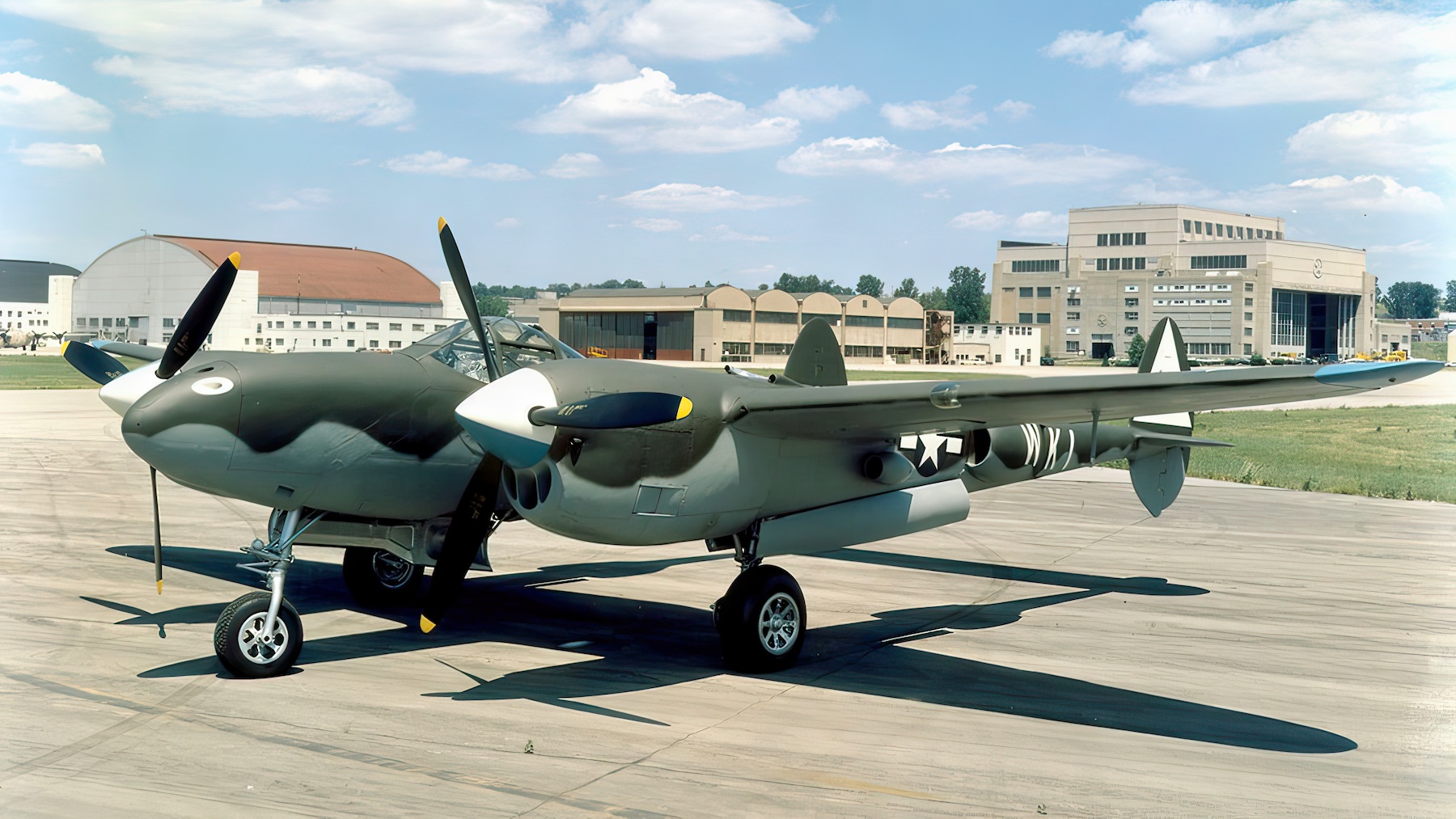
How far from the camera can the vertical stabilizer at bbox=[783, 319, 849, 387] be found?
42.9 feet

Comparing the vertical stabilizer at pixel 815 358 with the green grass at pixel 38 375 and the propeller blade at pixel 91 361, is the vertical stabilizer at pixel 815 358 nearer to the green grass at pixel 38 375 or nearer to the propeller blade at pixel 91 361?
the propeller blade at pixel 91 361

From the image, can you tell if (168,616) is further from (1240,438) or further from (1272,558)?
(1240,438)

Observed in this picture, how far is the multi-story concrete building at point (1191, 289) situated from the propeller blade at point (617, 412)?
130285mm

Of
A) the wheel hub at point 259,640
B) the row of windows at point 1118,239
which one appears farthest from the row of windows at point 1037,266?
the wheel hub at point 259,640

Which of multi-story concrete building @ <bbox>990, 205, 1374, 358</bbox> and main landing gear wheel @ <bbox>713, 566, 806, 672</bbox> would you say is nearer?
A: main landing gear wheel @ <bbox>713, 566, 806, 672</bbox>

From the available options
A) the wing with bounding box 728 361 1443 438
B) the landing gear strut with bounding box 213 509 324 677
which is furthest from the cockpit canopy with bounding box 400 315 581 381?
the wing with bounding box 728 361 1443 438

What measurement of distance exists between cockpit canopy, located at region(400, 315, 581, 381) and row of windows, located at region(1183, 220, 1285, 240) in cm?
14777

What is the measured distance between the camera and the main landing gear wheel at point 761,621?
1029 cm

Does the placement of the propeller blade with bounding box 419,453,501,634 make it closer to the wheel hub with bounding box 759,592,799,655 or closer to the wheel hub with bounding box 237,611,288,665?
the wheel hub with bounding box 237,611,288,665

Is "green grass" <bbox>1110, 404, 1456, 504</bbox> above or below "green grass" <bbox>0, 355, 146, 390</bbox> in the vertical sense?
below

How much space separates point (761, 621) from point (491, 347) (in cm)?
404

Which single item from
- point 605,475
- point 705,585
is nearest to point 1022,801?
point 605,475

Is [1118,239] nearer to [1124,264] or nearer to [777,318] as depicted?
[1124,264]

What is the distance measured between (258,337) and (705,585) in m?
74.2
